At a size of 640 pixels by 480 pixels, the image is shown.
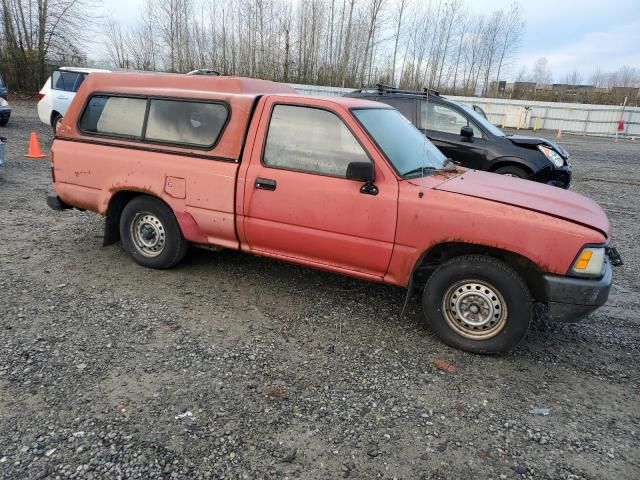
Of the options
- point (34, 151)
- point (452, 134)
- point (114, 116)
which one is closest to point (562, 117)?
point (452, 134)

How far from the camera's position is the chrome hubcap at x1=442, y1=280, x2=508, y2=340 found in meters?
3.49

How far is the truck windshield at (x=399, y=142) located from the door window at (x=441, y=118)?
11.8 feet

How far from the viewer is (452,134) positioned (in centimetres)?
792

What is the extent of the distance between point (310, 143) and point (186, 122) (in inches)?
51.0

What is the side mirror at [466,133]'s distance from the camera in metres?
7.71

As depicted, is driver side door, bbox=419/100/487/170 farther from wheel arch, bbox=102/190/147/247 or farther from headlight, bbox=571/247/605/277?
wheel arch, bbox=102/190/147/247

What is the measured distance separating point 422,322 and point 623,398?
1.53 meters

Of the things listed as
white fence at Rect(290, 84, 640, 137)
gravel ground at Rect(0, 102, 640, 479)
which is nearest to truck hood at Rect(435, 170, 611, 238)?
gravel ground at Rect(0, 102, 640, 479)

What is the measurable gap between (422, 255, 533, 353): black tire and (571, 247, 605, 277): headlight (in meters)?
0.38

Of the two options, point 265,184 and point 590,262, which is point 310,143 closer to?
point 265,184

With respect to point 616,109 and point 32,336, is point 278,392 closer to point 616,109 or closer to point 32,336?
point 32,336

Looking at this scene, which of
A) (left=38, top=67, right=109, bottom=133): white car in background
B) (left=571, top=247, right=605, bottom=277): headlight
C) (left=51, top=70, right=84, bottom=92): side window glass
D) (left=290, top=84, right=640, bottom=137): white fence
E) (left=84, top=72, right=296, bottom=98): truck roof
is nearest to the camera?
(left=571, top=247, right=605, bottom=277): headlight

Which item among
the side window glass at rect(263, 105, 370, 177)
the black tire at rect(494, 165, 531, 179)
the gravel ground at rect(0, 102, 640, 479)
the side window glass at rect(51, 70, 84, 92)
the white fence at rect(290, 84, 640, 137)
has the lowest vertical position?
the gravel ground at rect(0, 102, 640, 479)

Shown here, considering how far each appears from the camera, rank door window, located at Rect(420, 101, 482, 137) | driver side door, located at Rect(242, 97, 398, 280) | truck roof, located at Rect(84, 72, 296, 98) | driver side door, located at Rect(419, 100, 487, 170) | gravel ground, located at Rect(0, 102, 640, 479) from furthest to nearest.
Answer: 1. door window, located at Rect(420, 101, 482, 137)
2. driver side door, located at Rect(419, 100, 487, 170)
3. truck roof, located at Rect(84, 72, 296, 98)
4. driver side door, located at Rect(242, 97, 398, 280)
5. gravel ground, located at Rect(0, 102, 640, 479)
